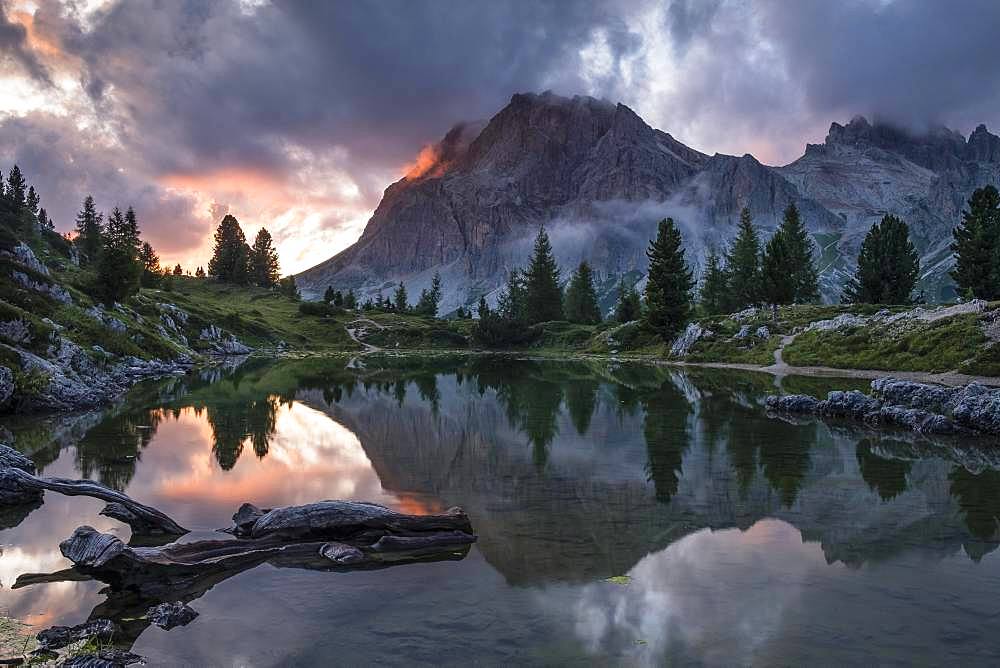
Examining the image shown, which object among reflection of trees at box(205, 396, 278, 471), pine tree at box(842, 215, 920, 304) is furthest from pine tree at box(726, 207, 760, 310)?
reflection of trees at box(205, 396, 278, 471)

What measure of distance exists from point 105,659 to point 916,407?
3569 centimetres

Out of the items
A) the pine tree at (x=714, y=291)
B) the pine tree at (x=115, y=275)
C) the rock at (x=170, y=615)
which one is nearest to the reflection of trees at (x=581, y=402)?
the rock at (x=170, y=615)

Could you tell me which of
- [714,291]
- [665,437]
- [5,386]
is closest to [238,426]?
[5,386]

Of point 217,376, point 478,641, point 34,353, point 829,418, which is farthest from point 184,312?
point 478,641

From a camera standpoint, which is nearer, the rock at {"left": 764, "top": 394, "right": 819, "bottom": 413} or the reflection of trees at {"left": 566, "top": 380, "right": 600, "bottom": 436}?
the reflection of trees at {"left": 566, "top": 380, "right": 600, "bottom": 436}

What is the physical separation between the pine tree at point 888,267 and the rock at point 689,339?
119 ft

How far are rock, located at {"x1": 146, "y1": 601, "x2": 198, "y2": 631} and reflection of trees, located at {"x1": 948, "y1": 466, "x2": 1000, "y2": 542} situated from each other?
15997mm

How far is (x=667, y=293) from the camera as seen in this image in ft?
342

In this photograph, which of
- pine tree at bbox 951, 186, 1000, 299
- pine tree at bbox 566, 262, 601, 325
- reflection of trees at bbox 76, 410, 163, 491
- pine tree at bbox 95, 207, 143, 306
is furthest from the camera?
pine tree at bbox 566, 262, 601, 325

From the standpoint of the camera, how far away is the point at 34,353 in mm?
37812

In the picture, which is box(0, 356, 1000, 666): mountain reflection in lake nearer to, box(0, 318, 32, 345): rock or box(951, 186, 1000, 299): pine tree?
box(0, 318, 32, 345): rock

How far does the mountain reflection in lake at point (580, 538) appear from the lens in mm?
8836

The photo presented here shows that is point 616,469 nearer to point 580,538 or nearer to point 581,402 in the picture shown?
point 580,538

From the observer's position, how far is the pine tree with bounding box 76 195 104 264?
162075 mm
